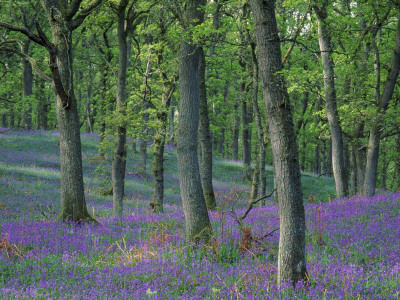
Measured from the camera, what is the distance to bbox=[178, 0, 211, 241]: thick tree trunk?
260 inches

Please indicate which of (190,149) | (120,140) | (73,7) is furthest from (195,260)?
(120,140)

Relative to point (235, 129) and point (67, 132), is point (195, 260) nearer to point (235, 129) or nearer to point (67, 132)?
point (67, 132)

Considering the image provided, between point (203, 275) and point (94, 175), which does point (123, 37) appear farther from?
point (94, 175)

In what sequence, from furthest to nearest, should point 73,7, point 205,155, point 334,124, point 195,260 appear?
1. point 205,155
2. point 334,124
3. point 73,7
4. point 195,260

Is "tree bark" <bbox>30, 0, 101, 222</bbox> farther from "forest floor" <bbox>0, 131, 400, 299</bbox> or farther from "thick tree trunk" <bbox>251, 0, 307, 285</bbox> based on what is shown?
"thick tree trunk" <bbox>251, 0, 307, 285</bbox>

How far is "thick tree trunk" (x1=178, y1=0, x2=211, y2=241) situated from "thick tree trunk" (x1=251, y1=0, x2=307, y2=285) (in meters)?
2.54

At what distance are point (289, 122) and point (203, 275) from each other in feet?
8.11

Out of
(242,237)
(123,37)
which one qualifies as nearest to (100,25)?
(123,37)

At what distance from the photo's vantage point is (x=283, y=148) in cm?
412

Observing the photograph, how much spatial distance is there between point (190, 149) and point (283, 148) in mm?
2988

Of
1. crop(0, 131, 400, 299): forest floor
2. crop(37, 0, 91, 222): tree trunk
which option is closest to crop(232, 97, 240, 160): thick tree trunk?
crop(0, 131, 400, 299): forest floor

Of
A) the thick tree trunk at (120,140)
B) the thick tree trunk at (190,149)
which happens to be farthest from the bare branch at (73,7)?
the thick tree trunk at (120,140)

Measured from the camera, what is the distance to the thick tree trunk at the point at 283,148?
411 cm

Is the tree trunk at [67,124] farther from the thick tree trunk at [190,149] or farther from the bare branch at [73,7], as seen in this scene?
the thick tree trunk at [190,149]
